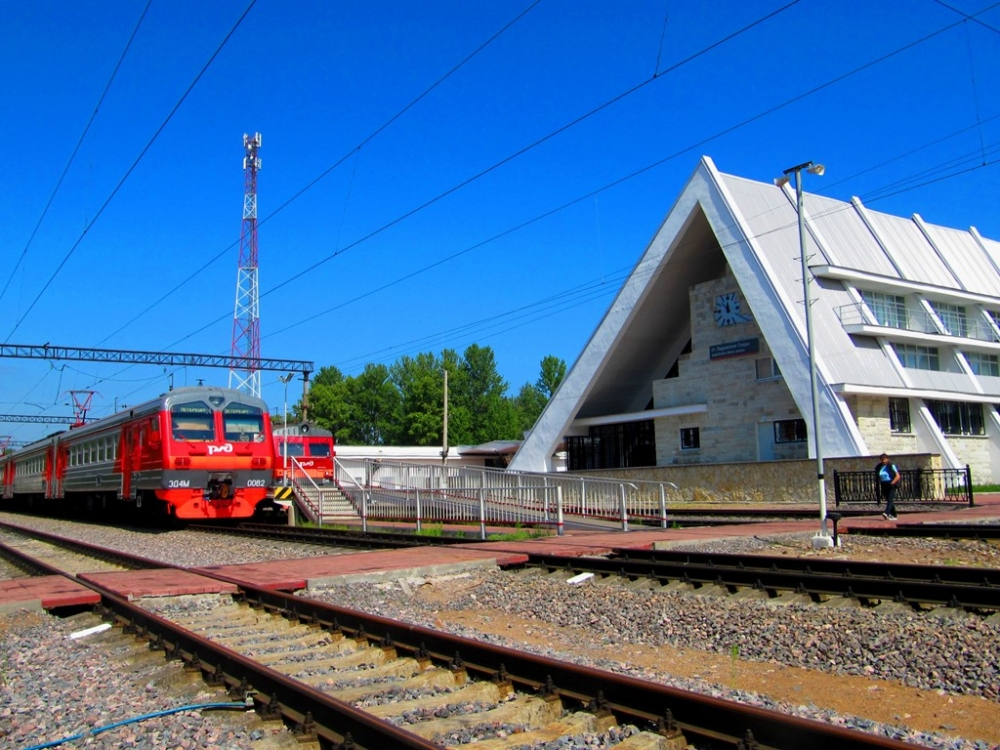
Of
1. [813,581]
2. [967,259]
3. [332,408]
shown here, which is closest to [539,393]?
[332,408]

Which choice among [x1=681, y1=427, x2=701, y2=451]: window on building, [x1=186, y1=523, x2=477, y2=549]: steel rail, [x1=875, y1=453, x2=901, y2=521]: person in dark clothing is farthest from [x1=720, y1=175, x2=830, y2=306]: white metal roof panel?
[x1=186, y1=523, x2=477, y2=549]: steel rail

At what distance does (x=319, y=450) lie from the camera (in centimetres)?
3766

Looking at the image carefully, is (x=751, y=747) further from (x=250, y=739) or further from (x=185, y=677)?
(x=185, y=677)

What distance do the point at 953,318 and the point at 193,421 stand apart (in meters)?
32.4

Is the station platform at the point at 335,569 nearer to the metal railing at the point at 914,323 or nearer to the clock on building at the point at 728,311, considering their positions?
the metal railing at the point at 914,323

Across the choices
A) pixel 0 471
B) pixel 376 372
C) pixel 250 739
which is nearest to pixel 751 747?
pixel 250 739

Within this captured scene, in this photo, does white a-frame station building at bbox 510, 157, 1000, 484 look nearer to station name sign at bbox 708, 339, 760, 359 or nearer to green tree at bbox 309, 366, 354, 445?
station name sign at bbox 708, 339, 760, 359

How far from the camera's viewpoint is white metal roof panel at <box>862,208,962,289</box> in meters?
39.6

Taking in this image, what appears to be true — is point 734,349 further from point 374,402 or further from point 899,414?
point 374,402

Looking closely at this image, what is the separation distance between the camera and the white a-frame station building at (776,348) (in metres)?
32.0

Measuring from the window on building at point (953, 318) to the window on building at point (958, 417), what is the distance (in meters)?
3.83

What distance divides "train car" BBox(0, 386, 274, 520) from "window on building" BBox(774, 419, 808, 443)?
63.8 ft

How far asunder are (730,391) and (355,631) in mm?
30341

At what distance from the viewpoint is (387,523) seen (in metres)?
23.7
